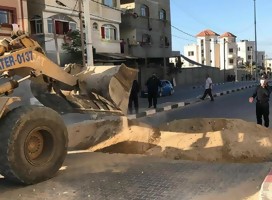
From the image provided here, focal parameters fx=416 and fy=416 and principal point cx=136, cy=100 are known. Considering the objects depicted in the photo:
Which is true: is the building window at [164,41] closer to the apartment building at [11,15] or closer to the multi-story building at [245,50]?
the apartment building at [11,15]

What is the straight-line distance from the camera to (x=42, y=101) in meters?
8.38

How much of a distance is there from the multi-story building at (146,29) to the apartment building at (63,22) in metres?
4.00

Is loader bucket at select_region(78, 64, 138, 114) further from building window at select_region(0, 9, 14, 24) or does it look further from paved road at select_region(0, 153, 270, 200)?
building window at select_region(0, 9, 14, 24)

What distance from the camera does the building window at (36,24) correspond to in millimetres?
28577

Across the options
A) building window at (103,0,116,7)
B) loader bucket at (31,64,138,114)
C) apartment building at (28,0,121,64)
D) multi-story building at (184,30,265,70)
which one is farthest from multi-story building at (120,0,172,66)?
multi-story building at (184,30,265,70)

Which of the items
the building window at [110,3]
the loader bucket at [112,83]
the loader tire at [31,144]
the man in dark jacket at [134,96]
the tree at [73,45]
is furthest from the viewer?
the building window at [110,3]

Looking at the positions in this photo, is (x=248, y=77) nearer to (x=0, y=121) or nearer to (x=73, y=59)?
(x=73, y=59)

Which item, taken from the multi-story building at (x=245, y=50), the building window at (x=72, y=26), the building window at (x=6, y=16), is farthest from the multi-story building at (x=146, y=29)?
the multi-story building at (x=245, y=50)

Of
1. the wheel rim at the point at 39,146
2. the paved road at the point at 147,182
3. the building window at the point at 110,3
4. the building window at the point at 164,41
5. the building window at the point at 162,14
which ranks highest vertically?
the building window at the point at 162,14

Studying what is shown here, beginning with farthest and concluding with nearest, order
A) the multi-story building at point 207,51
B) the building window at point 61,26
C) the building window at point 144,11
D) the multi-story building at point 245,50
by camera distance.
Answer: the multi-story building at point 245,50 → the multi-story building at point 207,51 → the building window at point 144,11 → the building window at point 61,26

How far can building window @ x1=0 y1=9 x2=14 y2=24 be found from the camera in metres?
25.5

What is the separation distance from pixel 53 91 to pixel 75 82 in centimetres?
59

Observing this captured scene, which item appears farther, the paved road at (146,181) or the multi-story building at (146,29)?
the multi-story building at (146,29)

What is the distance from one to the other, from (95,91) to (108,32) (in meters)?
28.8
